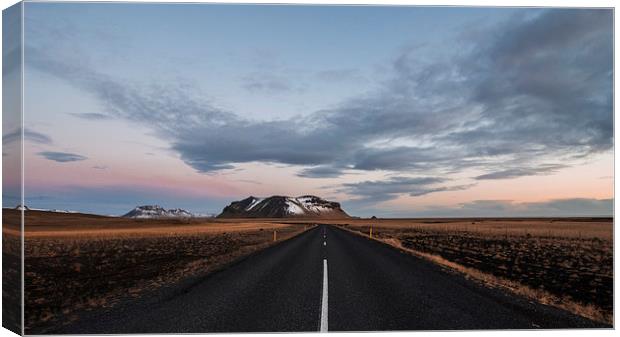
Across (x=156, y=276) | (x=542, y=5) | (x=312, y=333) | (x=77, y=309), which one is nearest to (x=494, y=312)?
(x=312, y=333)

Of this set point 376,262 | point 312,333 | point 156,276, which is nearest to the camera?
point 312,333

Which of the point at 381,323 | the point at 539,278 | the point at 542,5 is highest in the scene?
the point at 542,5

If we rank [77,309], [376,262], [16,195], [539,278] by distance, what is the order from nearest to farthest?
[16,195] < [77,309] < [539,278] < [376,262]

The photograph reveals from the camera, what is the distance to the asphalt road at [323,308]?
24.5 ft

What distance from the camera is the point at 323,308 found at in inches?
343

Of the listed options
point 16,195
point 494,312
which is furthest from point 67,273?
point 494,312

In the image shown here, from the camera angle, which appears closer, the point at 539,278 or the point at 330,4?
the point at 330,4

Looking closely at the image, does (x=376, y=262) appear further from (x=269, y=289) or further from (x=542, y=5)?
(x=542, y=5)

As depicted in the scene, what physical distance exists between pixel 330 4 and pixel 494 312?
7505 millimetres

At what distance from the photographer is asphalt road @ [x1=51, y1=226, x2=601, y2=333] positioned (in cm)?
746

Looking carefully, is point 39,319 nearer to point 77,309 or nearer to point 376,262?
point 77,309

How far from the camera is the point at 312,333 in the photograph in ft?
23.5

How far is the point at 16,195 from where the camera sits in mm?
8016

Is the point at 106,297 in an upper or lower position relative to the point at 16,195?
lower
